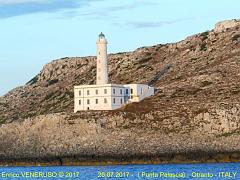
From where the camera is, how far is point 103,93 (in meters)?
119

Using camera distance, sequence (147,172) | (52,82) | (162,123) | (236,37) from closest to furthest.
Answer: (147,172)
(162,123)
(236,37)
(52,82)

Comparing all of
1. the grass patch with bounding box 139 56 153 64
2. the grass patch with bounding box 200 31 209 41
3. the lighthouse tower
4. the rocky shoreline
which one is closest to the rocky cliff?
the rocky shoreline

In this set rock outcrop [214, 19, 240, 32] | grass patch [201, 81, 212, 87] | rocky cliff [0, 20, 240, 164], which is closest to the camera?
rocky cliff [0, 20, 240, 164]

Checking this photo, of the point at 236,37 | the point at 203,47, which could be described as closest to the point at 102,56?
the point at 203,47

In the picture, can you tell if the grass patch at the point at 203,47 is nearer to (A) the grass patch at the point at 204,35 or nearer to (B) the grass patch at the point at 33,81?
(A) the grass patch at the point at 204,35

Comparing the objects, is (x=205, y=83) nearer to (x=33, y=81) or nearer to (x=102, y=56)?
(x=102, y=56)

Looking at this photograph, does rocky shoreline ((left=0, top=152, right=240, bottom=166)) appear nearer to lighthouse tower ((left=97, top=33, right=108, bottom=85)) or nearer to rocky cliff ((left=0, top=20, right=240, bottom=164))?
rocky cliff ((left=0, top=20, right=240, bottom=164))

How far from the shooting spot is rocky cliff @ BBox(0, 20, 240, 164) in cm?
9375

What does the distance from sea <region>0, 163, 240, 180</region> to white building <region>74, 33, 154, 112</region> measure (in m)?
29.5

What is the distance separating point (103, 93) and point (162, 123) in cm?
1878

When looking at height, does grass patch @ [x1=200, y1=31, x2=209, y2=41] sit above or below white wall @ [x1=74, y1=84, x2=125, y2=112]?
above

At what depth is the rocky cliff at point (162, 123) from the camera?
93750 millimetres

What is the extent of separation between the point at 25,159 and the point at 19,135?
28.1 ft

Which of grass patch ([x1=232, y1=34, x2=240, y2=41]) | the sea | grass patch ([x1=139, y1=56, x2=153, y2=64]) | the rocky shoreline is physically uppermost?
grass patch ([x1=232, y1=34, x2=240, y2=41])
